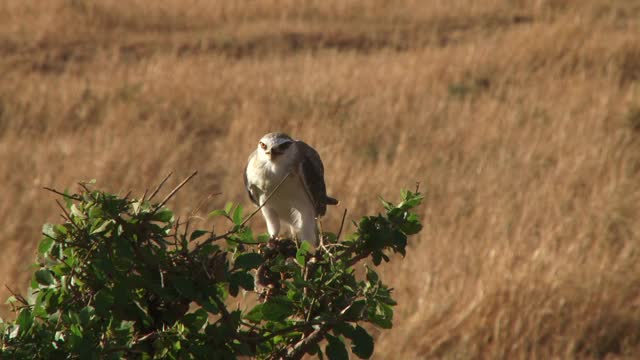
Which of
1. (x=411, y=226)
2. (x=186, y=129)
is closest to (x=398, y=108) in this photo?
(x=186, y=129)

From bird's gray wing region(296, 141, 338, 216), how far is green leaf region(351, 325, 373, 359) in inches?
92.9

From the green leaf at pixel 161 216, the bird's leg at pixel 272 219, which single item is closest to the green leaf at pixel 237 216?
the green leaf at pixel 161 216

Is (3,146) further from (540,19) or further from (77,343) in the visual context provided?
(540,19)

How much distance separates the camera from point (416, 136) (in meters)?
8.25

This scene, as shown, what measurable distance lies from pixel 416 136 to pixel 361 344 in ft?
21.2

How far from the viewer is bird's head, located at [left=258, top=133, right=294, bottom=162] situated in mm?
4059

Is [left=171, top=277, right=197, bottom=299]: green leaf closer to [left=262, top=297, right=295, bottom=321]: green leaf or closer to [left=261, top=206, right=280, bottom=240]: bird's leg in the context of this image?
[left=262, top=297, right=295, bottom=321]: green leaf

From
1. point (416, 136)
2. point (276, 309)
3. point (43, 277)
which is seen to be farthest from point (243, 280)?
point (416, 136)

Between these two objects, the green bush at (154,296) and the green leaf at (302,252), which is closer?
the green bush at (154,296)

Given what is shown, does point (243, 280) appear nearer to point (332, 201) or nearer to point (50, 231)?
point (50, 231)

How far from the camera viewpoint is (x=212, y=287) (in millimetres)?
1768

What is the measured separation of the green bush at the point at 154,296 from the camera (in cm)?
168

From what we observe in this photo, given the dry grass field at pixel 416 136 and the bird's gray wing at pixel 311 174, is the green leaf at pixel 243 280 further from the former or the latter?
the bird's gray wing at pixel 311 174

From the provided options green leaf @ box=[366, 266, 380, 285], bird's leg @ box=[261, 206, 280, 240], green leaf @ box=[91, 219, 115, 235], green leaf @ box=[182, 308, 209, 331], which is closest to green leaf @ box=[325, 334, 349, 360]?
green leaf @ box=[366, 266, 380, 285]
